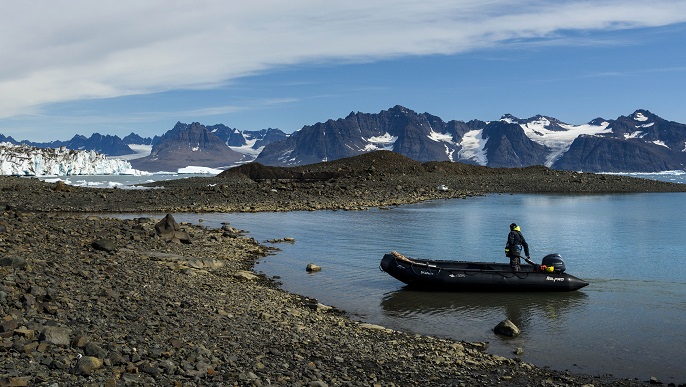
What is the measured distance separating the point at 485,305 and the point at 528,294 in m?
2.92

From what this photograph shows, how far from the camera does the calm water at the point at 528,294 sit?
16609 millimetres

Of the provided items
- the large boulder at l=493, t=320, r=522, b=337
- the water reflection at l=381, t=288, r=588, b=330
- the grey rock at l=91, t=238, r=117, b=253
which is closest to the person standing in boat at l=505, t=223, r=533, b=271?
the water reflection at l=381, t=288, r=588, b=330

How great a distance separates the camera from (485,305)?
21781 mm

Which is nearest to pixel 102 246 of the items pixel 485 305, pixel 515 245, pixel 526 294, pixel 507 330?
pixel 485 305

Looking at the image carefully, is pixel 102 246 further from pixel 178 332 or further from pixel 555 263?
pixel 555 263

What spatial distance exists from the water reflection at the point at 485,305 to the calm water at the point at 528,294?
0.04m

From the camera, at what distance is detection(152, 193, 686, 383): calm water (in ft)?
54.5

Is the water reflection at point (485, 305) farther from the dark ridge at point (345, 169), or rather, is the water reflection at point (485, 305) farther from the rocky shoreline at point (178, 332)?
the dark ridge at point (345, 169)

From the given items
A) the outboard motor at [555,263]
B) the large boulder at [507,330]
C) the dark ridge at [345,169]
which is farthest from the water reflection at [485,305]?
the dark ridge at [345,169]

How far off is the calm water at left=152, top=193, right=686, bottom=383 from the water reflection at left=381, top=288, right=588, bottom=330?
38mm

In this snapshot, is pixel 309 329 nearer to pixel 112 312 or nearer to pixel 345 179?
pixel 112 312

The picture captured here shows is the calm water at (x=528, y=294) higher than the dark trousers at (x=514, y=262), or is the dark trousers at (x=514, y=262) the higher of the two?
the dark trousers at (x=514, y=262)

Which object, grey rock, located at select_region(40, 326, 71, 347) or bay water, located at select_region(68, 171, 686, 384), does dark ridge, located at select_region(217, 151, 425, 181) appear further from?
grey rock, located at select_region(40, 326, 71, 347)

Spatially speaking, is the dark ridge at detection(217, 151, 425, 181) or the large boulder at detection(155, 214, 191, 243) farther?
the dark ridge at detection(217, 151, 425, 181)
